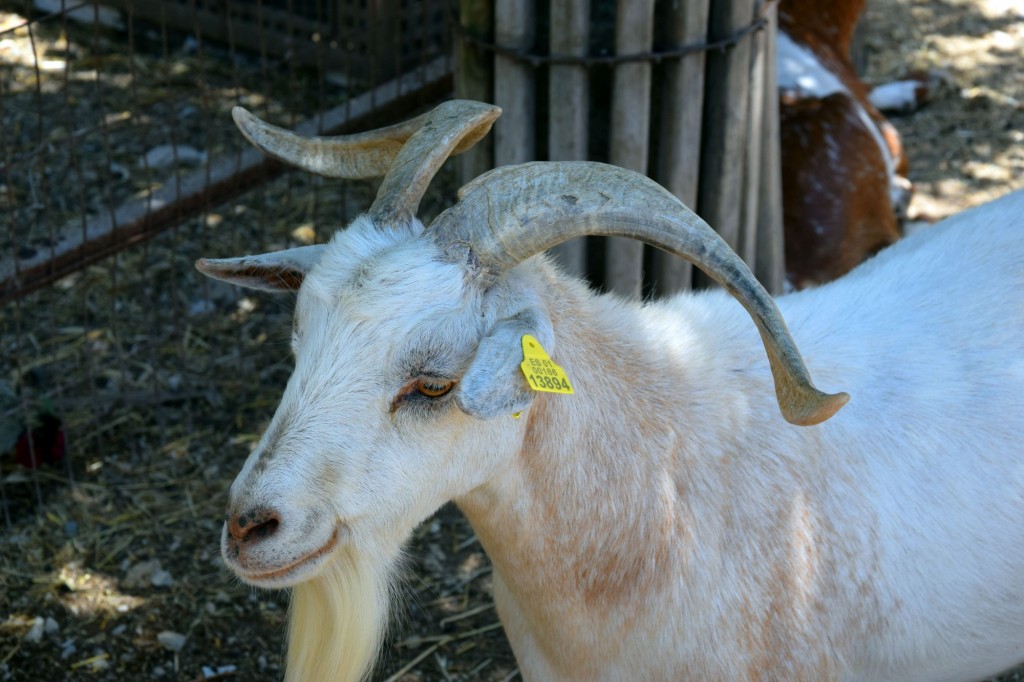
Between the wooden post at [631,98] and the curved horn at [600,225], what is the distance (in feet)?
5.29

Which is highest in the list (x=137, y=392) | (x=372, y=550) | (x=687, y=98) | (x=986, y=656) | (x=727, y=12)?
(x=727, y=12)

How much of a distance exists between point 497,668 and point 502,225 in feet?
6.93

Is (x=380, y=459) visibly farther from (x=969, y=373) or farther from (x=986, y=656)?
(x=986, y=656)

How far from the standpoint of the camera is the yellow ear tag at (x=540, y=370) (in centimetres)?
241

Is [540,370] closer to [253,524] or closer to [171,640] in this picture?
[253,524]

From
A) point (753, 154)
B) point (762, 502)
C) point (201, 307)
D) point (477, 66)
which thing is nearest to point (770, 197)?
point (753, 154)

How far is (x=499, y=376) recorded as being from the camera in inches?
94.2

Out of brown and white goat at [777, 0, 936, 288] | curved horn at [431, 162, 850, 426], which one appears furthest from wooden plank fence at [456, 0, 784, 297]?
curved horn at [431, 162, 850, 426]

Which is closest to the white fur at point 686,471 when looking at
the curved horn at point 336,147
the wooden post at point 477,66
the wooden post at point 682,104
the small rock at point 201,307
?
the curved horn at point 336,147

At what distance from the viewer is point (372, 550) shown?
2.70 meters

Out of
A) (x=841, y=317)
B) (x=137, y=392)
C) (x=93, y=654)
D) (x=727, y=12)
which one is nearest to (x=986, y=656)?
(x=841, y=317)

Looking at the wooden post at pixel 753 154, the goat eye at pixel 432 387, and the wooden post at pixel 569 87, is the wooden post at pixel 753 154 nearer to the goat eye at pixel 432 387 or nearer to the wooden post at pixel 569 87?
the wooden post at pixel 569 87

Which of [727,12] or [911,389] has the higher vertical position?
[727,12]

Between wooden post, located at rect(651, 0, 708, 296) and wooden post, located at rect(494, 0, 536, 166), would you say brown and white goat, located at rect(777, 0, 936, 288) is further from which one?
wooden post, located at rect(494, 0, 536, 166)
